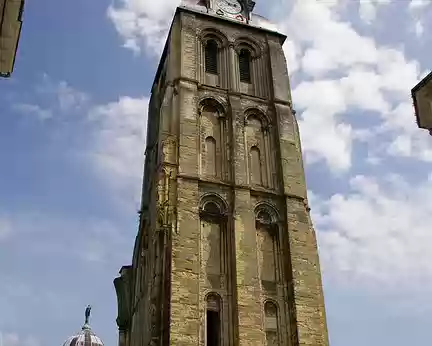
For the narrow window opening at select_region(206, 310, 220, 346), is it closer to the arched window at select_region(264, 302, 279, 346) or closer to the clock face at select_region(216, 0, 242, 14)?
the arched window at select_region(264, 302, 279, 346)

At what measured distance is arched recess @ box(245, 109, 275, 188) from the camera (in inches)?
942

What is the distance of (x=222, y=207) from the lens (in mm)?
22281

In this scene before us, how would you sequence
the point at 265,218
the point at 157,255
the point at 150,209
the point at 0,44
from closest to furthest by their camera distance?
1. the point at 0,44
2. the point at 157,255
3. the point at 265,218
4. the point at 150,209

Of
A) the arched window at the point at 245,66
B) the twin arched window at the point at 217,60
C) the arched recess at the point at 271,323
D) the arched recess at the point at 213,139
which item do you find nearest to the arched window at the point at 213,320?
the arched recess at the point at 271,323

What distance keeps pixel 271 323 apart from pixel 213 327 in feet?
6.47

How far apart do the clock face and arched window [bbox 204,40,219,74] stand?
2638 millimetres

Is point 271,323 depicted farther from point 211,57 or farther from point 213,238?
point 211,57

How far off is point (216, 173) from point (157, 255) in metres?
4.02

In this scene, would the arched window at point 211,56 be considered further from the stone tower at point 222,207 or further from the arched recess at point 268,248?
the arched recess at point 268,248

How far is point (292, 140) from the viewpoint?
25094 millimetres

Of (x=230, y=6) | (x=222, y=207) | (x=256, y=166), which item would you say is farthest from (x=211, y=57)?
(x=222, y=207)

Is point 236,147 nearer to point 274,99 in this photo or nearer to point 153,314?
point 274,99

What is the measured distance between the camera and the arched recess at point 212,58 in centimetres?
2586

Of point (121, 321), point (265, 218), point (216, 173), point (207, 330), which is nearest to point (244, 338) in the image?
point (207, 330)
